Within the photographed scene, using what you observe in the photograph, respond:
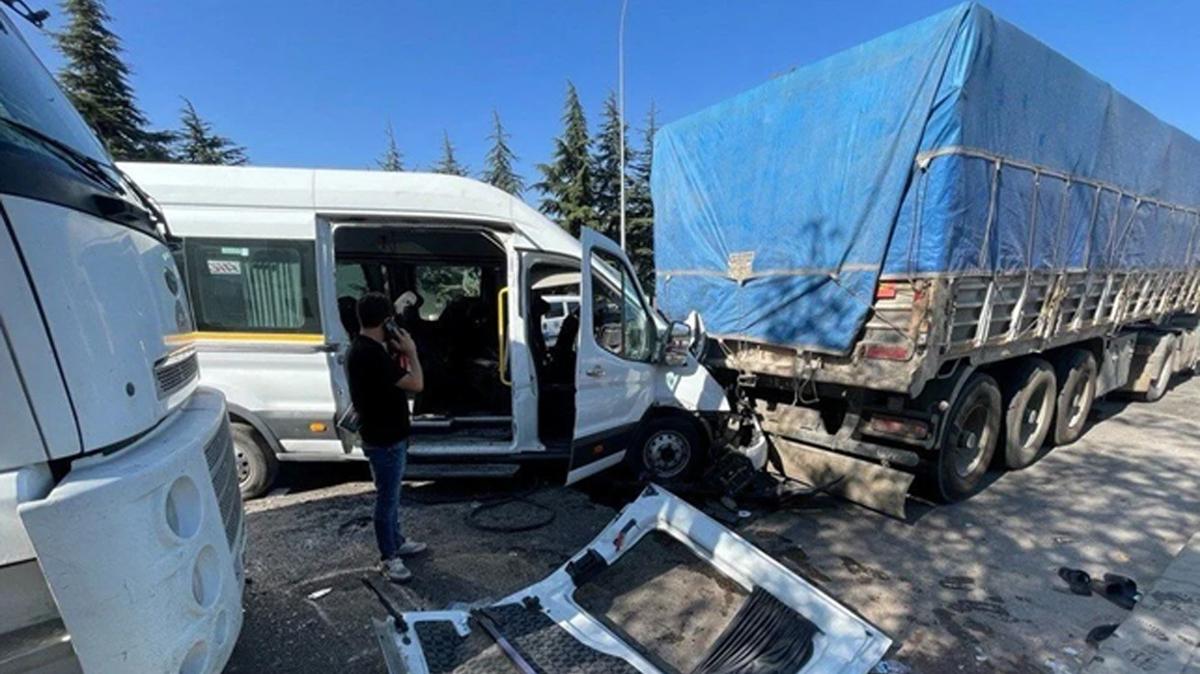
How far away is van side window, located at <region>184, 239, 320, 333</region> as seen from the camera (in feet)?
13.4

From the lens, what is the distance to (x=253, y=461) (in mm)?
4430

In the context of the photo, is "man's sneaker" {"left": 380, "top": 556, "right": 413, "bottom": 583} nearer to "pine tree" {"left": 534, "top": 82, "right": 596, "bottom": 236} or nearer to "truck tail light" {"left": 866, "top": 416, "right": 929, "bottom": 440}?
"truck tail light" {"left": 866, "top": 416, "right": 929, "bottom": 440}

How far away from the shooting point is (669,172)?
5.96 m

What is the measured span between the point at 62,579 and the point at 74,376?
50 cm

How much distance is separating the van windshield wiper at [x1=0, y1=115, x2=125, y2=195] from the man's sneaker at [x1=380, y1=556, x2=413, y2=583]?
8.09 ft

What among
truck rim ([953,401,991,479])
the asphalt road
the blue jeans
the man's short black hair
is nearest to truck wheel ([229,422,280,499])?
the asphalt road

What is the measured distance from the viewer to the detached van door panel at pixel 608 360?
4195 millimetres

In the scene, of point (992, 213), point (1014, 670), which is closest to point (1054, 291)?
point (992, 213)

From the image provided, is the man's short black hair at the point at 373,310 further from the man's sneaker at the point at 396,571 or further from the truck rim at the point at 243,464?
the truck rim at the point at 243,464

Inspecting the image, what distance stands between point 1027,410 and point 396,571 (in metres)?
6.33

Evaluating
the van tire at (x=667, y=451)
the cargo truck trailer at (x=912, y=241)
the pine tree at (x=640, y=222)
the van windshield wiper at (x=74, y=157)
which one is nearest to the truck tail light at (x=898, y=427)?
the cargo truck trailer at (x=912, y=241)

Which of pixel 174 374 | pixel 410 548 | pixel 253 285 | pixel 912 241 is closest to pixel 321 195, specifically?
pixel 253 285

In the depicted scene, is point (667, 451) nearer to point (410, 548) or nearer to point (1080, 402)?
point (410, 548)

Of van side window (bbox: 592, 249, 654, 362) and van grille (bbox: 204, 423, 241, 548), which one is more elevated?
van side window (bbox: 592, 249, 654, 362)
